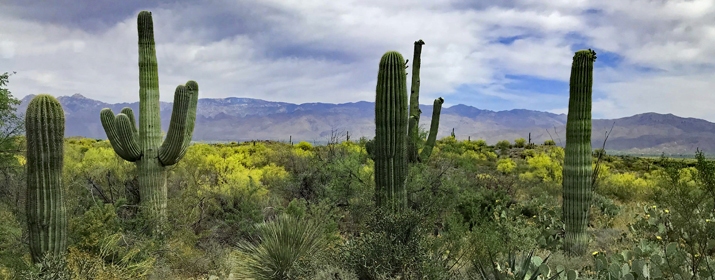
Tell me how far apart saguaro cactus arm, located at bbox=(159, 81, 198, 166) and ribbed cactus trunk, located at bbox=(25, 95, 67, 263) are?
254 centimetres

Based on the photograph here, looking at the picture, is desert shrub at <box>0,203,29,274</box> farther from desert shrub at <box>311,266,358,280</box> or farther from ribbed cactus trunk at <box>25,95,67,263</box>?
desert shrub at <box>311,266,358,280</box>

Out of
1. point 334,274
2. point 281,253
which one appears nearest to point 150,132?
point 281,253

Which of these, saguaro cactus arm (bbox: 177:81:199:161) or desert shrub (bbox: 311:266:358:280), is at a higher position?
saguaro cactus arm (bbox: 177:81:199:161)

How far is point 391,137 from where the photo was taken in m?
7.36

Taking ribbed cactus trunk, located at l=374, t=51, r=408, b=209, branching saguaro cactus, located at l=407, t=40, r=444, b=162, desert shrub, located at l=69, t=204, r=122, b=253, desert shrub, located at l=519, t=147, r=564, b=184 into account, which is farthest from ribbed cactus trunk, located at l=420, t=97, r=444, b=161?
desert shrub, located at l=69, t=204, r=122, b=253

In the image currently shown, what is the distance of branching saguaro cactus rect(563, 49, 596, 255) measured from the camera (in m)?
7.07

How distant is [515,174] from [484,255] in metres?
13.9

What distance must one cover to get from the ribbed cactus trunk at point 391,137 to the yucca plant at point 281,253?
5.05 ft

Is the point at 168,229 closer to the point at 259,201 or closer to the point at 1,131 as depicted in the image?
the point at 259,201

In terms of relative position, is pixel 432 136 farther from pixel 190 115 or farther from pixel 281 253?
pixel 281 253

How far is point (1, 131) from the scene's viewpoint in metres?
12.8

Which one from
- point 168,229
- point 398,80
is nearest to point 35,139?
point 168,229

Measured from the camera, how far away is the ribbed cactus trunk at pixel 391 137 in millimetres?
7312

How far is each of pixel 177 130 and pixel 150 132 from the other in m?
0.70
